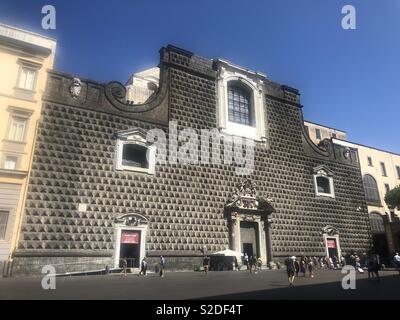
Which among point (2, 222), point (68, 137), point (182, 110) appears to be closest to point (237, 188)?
point (182, 110)

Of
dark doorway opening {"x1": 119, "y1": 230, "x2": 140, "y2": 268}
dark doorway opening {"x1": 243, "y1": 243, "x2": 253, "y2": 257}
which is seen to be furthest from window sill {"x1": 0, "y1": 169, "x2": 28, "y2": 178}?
dark doorway opening {"x1": 243, "y1": 243, "x2": 253, "y2": 257}

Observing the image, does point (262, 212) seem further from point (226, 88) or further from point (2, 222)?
point (2, 222)

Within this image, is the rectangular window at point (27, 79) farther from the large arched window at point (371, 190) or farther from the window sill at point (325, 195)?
the large arched window at point (371, 190)

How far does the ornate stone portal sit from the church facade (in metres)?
0.07

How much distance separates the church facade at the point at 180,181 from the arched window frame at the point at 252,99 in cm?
8

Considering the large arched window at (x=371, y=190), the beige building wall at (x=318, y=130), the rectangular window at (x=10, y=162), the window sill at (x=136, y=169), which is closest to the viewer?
the rectangular window at (x=10, y=162)

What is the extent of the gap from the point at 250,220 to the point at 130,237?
26.8ft

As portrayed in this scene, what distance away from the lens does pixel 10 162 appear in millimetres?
15594

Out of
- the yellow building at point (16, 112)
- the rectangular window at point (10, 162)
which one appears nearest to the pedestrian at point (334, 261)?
the yellow building at point (16, 112)

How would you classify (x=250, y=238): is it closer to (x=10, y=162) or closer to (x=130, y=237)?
(x=130, y=237)

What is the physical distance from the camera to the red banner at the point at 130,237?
683 inches

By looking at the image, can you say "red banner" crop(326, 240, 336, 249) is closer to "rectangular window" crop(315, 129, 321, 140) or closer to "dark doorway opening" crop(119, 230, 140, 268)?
"dark doorway opening" crop(119, 230, 140, 268)

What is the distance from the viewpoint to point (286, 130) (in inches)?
1031

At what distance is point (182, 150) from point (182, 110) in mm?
2713
